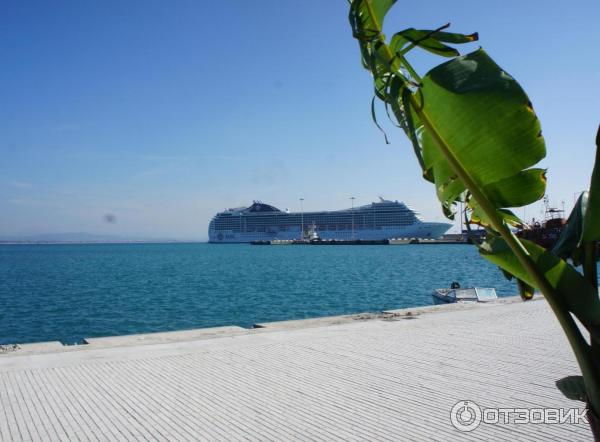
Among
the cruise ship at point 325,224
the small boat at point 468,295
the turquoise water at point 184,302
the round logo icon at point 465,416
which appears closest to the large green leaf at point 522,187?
the round logo icon at point 465,416

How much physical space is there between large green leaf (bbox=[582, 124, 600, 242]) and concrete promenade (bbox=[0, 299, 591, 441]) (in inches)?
114

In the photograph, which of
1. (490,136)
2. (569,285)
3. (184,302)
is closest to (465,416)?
(569,285)

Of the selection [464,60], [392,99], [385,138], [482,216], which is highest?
[464,60]

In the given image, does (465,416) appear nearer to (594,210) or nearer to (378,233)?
(594,210)

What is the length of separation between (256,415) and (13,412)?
A: 89.7 inches

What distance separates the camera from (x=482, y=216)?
7.60ft

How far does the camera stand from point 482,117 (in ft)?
5.82

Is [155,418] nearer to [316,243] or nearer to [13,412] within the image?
[13,412]

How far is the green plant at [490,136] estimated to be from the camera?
5.62 ft

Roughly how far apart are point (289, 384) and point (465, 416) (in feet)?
6.66

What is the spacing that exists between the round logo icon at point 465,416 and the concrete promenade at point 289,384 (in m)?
0.08

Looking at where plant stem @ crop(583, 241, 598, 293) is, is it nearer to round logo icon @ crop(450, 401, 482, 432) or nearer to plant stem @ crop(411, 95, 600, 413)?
plant stem @ crop(411, 95, 600, 413)

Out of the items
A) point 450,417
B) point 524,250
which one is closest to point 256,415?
point 450,417

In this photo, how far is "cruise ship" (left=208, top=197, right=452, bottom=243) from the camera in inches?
3989
